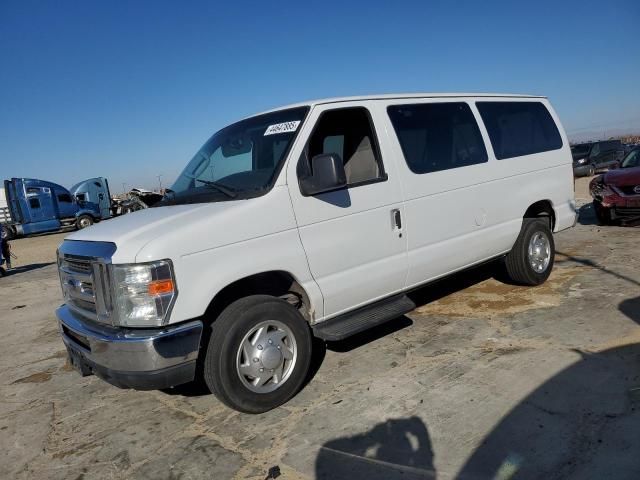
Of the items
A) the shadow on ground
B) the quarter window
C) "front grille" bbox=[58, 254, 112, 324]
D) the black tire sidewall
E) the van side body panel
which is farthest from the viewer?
the shadow on ground

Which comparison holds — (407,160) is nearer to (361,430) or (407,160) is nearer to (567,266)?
(361,430)

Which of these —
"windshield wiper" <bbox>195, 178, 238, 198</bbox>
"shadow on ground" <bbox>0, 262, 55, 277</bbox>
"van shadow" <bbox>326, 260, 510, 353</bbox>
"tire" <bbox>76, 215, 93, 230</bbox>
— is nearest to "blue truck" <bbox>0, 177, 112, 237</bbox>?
"tire" <bbox>76, 215, 93, 230</bbox>

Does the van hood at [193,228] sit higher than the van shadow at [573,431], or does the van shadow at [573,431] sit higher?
the van hood at [193,228]

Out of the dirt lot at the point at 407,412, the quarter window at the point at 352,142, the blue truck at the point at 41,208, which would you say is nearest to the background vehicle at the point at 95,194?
the blue truck at the point at 41,208

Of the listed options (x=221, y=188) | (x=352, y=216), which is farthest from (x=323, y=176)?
(x=221, y=188)

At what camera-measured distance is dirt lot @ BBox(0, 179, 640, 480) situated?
2756 millimetres

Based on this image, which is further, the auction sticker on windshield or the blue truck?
the blue truck

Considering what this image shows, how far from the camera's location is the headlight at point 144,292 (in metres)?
2.97

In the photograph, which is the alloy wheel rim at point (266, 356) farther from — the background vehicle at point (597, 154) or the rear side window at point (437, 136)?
the background vehicle at point (597, 154)

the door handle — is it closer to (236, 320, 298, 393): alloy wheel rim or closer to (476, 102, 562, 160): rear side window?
(236, 320, 298, 393): alloy wheel rim

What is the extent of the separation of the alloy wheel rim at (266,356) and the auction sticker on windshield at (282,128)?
4.91ft

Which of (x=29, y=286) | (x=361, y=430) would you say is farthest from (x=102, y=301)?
(x=29, y=286)

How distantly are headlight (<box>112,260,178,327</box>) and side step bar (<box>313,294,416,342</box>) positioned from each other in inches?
48.1

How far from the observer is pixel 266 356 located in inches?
134
